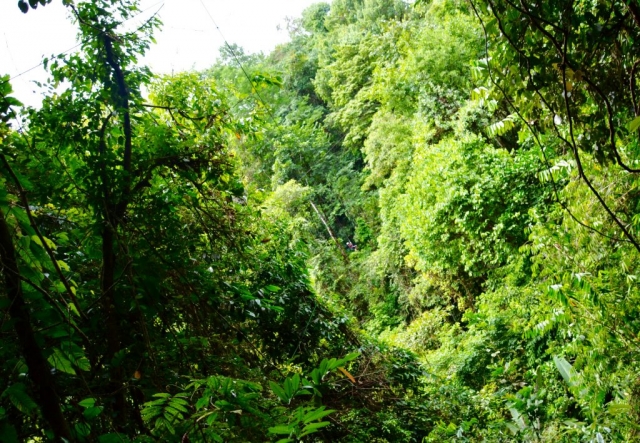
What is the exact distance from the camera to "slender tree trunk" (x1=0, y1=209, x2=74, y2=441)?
0.83m

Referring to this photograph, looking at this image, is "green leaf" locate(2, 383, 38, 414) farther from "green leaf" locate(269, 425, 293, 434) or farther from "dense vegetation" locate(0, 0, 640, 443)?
"green leaf" locate(269, 425, 293, 434)

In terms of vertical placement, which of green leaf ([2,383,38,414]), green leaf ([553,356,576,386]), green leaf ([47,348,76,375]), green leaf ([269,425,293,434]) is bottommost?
green leaf ([553,356,576,386])

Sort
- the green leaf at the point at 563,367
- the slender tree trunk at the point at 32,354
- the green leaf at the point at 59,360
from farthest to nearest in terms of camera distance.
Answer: the green leaf at the point at 563,367
the green leaf at the point at 59,360
the slender tree trunk at the point at 32,354

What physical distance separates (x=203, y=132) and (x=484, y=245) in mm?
6171

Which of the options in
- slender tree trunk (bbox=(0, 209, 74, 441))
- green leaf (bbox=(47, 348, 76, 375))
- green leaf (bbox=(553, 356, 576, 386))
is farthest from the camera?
green leaf (bbox=(553, 356, 576, 386))

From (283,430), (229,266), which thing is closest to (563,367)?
(229,266)

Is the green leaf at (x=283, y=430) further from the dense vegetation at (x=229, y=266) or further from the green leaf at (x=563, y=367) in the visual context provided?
the green leaf at (x=563, y=367)

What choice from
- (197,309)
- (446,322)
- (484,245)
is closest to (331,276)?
(446,322)

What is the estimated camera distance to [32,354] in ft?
2.77

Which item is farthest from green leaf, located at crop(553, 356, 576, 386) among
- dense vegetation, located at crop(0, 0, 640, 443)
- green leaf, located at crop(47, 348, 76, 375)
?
green leaf, located at crop(47, 348, 76, 375)

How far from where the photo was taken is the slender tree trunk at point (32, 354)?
0.83m

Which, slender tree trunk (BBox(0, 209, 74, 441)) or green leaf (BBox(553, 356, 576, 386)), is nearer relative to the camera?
slender tree trunk (BBox(0, 209, 74, 441))

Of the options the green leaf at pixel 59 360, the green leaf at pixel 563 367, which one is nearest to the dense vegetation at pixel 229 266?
the green leaf at pixel 59 360

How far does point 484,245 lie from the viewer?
7379 millimetres
